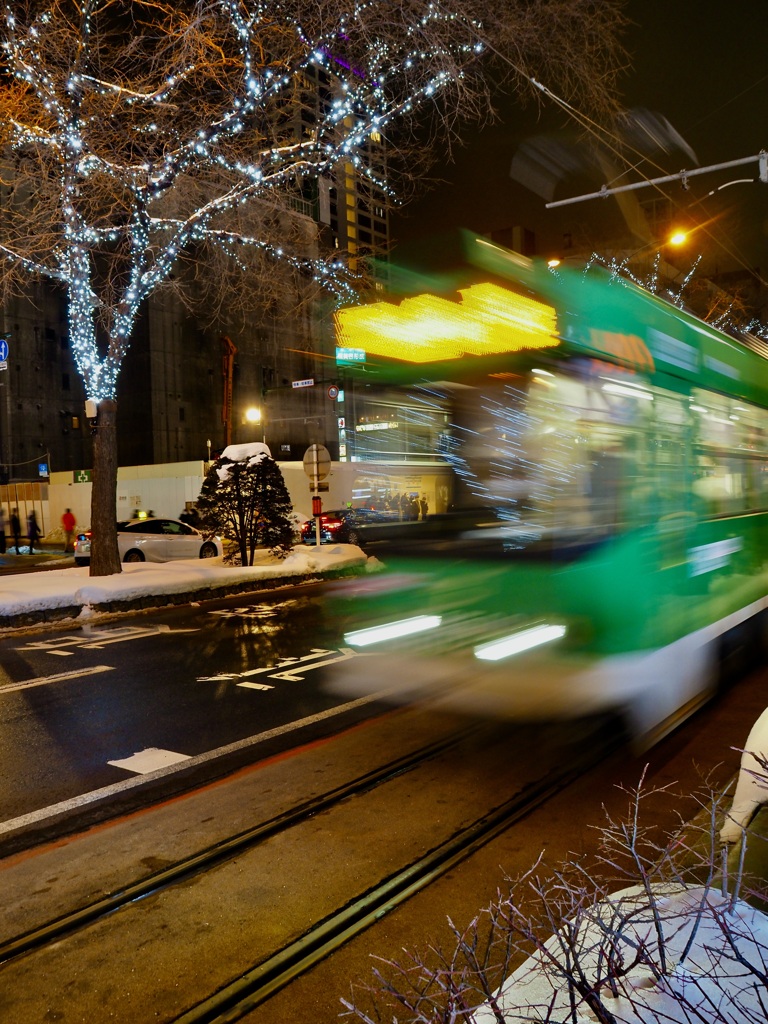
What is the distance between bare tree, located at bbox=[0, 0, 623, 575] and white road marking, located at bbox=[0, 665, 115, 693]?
622 cm

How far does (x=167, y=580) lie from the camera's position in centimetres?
1450

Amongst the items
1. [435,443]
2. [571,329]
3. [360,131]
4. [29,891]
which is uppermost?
[360,131]

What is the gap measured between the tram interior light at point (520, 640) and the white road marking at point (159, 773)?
4.38 ft

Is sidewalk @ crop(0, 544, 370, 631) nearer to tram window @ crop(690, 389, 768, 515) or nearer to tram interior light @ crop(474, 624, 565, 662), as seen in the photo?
tram interior light @ crop(474, 624, 565, 662)

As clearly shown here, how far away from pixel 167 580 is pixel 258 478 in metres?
4.31

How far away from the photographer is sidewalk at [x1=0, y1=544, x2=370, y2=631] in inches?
492

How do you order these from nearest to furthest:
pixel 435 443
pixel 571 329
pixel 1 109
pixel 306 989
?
pixel 306 989 < pixel 571 329 < pixel 435 443 < pixel 1 109

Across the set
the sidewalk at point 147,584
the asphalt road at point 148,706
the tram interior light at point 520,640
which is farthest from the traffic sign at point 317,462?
the tram interior light at point 520,640

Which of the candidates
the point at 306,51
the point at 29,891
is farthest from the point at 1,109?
the point at 29,891

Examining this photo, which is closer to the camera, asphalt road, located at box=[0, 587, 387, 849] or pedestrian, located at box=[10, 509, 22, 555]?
asphalt road, located at box=[0, 587, 387, 849]

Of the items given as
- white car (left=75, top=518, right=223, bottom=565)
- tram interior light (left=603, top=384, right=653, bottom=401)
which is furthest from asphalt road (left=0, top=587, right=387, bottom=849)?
white car (left=75, top=518, right=223, bottom=565)

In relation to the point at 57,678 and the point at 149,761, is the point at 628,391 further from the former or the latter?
the point at 57,678

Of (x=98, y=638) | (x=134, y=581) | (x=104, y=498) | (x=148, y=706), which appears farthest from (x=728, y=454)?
(x=104, y=498)

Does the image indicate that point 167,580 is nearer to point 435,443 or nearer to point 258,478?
point 258,478
